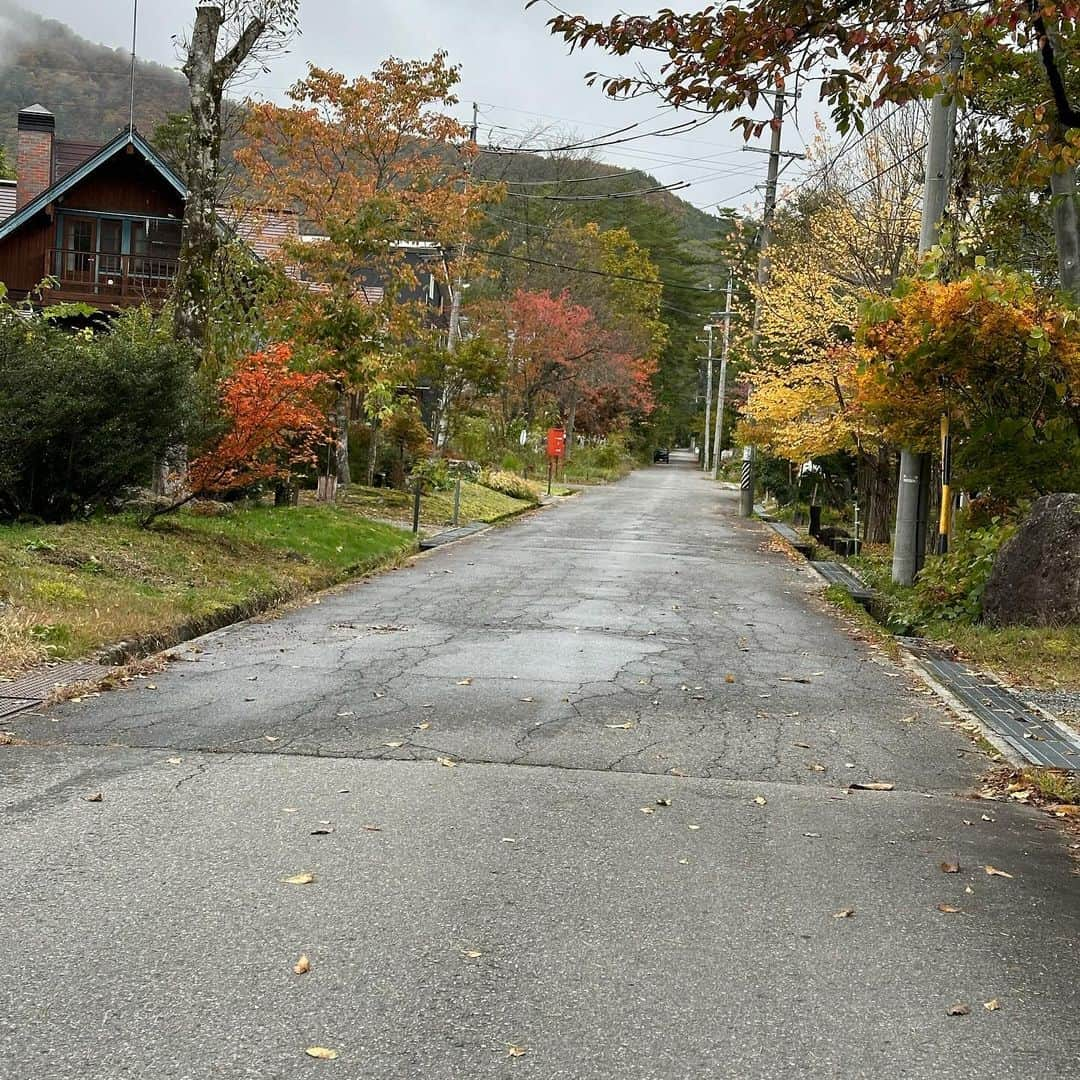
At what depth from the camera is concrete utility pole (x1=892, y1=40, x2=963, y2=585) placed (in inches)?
559

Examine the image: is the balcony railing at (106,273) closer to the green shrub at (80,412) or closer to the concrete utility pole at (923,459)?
the green shrub at (80,412)

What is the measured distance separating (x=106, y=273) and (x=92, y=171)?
2.67 meters

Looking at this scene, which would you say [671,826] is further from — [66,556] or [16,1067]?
[66,556]

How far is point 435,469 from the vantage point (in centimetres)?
2912

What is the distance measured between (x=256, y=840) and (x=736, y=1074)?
2540 mm

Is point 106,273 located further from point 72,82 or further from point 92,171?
point 72,82

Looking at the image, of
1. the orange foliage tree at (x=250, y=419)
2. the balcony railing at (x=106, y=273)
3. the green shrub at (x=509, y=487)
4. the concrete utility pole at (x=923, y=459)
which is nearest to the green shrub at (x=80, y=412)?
the orange foliage tree at (x=250, y=419)

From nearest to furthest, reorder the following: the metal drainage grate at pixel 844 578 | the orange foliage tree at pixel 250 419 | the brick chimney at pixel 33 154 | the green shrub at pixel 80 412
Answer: the green shrub at pixel 80 412 < the orange foliage tree at pixel 250 419 < the metal drainage grate at pixel 844 578 < the brick chimney at pixel 33 154

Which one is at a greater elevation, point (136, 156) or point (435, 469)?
point (136, 156)

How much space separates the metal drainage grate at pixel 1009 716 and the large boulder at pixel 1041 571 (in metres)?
1.06

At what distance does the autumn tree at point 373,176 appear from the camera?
77.0ft

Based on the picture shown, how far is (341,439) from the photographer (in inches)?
1009

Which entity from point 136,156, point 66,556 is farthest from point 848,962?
point 136,156

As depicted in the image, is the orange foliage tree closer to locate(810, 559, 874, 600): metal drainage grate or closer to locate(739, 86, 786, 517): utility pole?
locate(810, 559, 874, 600): metal drainage grate
